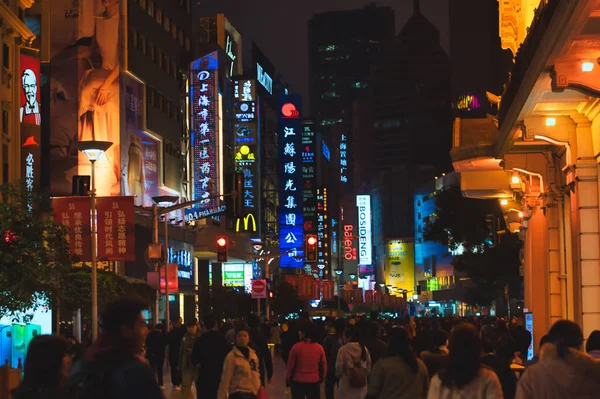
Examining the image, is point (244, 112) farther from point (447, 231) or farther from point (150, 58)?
point (447, 231)

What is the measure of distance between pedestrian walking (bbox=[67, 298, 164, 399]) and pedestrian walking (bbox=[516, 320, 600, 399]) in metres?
2.91

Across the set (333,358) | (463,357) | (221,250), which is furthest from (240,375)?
(221,250)

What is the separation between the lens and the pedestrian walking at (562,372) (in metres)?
7.66

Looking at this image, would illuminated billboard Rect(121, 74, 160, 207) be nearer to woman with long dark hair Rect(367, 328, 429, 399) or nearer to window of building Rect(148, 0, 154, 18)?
window of building Rect(148, 0, 154, 18)

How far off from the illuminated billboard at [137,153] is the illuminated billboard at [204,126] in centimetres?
562

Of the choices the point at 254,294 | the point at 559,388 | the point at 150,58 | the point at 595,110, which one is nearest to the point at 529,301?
the point at 595,110

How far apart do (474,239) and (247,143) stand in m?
39.2

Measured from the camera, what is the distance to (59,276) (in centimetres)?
3266

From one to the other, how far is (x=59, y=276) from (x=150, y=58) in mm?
38033

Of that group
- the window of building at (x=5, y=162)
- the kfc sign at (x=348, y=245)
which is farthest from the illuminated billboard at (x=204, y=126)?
the kfc sign at (x=348, y=245)

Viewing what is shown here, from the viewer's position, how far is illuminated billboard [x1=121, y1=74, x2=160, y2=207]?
63812 mm

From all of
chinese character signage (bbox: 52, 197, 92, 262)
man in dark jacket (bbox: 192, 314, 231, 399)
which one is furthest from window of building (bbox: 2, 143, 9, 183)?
man in dark jacket (bbox: 192, 314, 231, 399)

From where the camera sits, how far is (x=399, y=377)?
10.9 metres

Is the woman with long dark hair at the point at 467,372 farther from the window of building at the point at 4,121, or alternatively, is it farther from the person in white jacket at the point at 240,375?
the window of building at the point at 4,121
